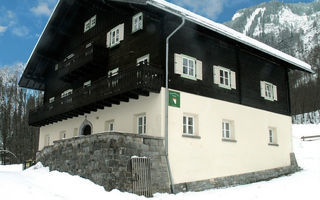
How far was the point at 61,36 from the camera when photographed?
905 inches

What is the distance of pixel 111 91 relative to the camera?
14.6 metres

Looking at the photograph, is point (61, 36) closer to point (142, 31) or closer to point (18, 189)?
point (142, 31)

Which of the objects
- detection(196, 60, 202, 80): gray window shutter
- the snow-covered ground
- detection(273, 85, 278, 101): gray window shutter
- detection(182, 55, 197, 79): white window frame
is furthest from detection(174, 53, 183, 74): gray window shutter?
detection(273, 85, 278, 101): gray window shutter

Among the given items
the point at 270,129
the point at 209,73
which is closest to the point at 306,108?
the point at 270,129

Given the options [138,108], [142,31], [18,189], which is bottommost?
[18,189]

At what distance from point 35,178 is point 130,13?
9006 millimetres

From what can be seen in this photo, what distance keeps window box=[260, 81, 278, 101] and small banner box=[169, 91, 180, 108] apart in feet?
23.9

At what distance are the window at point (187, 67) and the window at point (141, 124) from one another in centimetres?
253

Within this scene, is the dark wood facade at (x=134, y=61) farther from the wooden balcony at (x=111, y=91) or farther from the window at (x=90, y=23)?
the window at (x=90, y=23)

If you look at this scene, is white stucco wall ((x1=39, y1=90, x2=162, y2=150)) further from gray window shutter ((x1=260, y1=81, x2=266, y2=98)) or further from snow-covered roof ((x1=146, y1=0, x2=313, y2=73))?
gray window shutter ((x1=260, y1=81, x2=266, y2=98))

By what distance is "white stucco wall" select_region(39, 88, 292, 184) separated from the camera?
13.8 meters

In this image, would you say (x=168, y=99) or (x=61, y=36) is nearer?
(x=168, y=99)

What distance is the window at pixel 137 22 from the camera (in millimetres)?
15705

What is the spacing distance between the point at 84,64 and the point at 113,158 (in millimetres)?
7828
